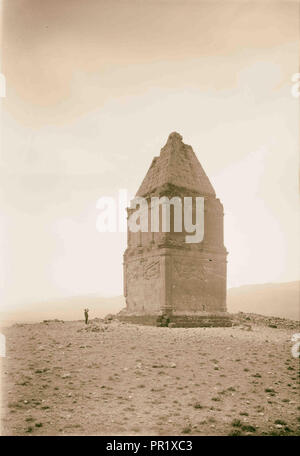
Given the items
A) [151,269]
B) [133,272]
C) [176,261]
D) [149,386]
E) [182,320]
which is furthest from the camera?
[133,272]

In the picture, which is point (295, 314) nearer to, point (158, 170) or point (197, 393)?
point (158, 170)

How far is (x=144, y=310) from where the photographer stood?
20750 millimetres

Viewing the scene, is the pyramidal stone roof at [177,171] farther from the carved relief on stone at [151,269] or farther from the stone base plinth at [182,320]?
the stone base plinth at [182,320]

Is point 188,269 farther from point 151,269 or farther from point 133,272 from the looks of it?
point 133,272

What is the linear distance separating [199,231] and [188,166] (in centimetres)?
393

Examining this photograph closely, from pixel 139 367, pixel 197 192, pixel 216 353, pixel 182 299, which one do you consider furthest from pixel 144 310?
pixel 139 367

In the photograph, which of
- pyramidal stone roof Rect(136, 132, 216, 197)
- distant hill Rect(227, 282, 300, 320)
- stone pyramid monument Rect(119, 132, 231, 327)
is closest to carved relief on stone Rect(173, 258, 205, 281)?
stone pyramid monument Rect(119, 132, 231, 327)

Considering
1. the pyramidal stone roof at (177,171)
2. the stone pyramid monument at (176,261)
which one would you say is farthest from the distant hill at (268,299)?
the pyramidal stone roof at (177,171)

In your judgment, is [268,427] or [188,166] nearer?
[268,427]

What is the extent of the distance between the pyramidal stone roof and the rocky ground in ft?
31.7

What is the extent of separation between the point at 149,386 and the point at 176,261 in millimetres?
10477

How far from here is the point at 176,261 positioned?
65.4ft

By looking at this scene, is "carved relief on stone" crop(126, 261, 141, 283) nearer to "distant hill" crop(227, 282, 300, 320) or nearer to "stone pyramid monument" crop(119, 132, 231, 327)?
"stone pyramid monument" crop(119, 132, 231, 327)

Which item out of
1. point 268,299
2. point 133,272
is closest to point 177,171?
point 133,272
